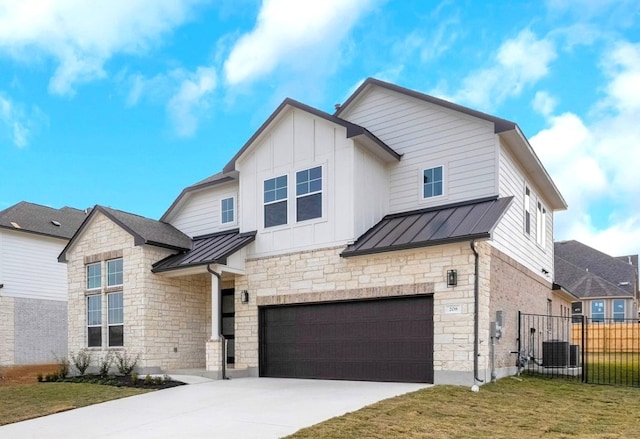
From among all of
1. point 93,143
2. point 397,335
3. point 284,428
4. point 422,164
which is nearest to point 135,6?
point 422,164

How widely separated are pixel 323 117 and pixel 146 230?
656 cm

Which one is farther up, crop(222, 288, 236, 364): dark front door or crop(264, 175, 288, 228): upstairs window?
crop(264, 175, 288, 228): upstairs window

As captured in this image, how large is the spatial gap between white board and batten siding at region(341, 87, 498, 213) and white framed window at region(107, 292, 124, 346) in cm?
850

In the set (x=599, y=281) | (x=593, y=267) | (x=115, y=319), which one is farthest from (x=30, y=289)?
(x=593, y=267)

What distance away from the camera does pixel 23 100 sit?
2369cm

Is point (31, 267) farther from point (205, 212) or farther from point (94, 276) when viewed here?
point (205, 212)

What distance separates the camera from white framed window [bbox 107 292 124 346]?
49.9 ft

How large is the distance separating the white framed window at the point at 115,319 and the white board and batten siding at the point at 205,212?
3.20 m

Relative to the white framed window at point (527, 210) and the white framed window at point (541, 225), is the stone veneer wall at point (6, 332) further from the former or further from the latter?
the white framed window at point (541, 225)

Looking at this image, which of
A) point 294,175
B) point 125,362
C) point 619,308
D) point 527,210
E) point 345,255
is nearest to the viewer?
point 345,255

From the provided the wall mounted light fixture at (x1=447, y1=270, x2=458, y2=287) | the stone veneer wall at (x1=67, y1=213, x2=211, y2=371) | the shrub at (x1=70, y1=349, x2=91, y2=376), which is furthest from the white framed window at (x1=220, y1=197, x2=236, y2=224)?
the wall mounted light fixture at (x1=447, y1=270, x2=458, y2=287)

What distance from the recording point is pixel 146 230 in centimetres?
1576

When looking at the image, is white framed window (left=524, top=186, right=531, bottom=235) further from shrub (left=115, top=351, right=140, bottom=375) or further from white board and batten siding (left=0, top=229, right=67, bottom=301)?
white board and batten siding (left=0, top=229, right=67, bottom=301)

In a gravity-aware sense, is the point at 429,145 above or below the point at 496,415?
above
